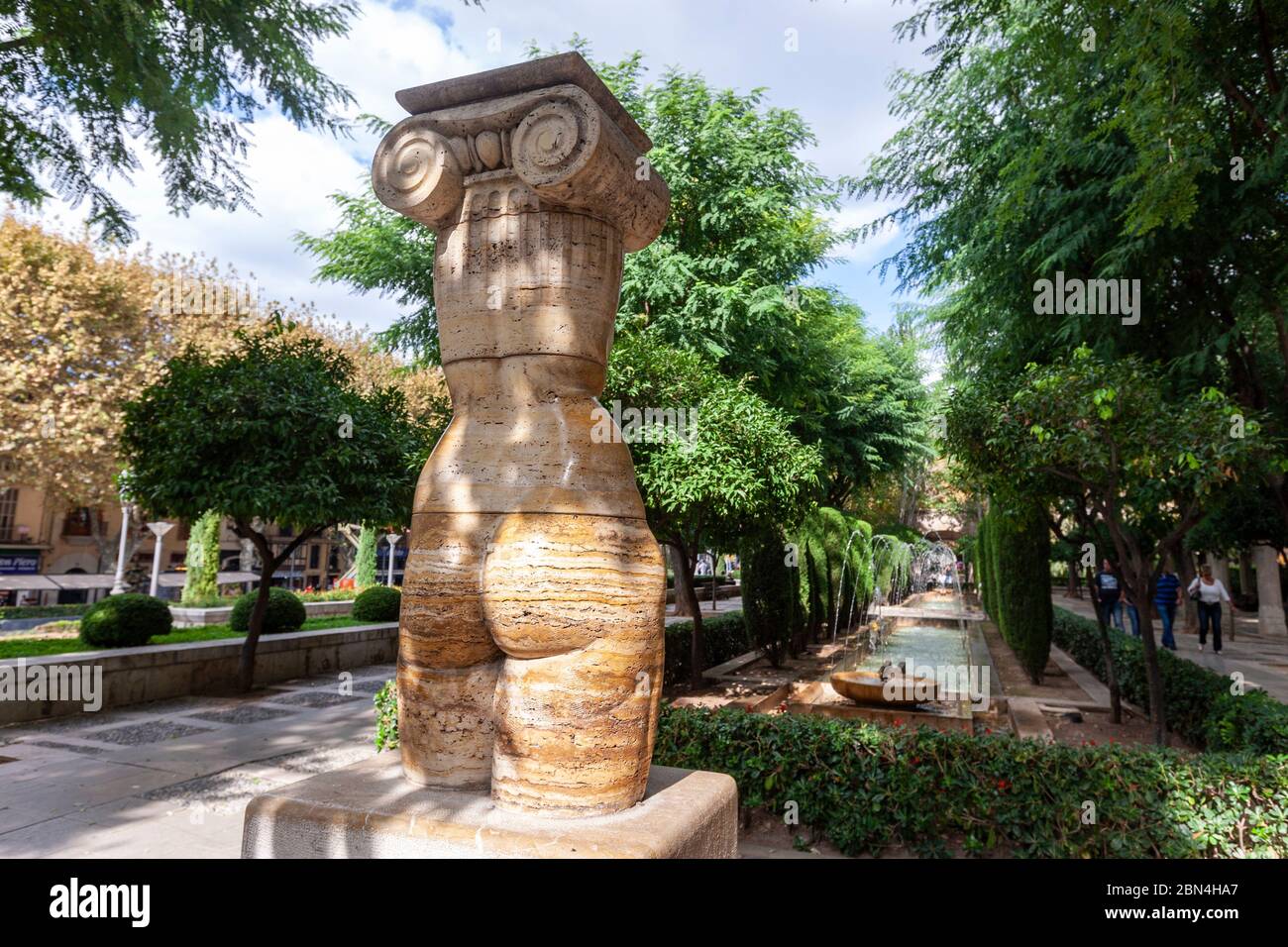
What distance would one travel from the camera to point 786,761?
5605 mm

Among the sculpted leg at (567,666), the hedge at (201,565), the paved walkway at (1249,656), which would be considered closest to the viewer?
the sculpted leg at (567,666)

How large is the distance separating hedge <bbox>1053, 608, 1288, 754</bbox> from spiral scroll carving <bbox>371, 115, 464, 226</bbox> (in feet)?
20.5

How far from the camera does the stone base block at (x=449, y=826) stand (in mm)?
2568

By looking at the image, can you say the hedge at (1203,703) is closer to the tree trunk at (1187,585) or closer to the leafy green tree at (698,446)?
the leafy green tree at (698,446)

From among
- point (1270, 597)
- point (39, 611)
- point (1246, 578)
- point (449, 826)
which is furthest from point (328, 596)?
point (1246, 578)

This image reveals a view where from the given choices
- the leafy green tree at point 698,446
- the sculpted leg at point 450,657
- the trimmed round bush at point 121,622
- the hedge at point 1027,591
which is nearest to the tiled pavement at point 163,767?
the trimmed round bush at point 121,622

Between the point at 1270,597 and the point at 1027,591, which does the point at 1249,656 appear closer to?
the point at 1270,597

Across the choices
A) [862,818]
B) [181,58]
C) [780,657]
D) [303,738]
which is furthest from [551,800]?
[780,657]

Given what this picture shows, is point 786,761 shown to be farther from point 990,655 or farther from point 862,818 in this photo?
point 990,655

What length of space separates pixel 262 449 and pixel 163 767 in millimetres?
4019

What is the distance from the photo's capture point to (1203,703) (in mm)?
7648

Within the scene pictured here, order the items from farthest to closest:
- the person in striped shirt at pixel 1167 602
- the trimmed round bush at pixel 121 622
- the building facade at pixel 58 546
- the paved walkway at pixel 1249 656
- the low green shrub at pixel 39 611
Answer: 1. the building facade at pixel 58 546
2. the low green shrub at pixel 39 611
3. the person in striped shirt at pixel 1167 602
4. the paved walkway at pixel 1249 656
5. the trimmed round bush at pixel 121 622

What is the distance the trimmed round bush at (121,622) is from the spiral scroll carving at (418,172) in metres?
9.29

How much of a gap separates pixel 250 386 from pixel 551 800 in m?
8.68
